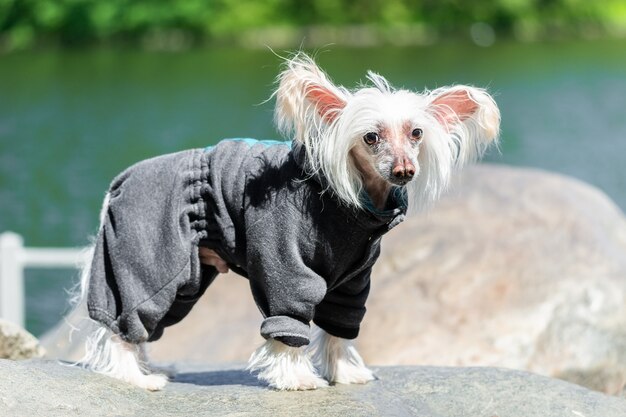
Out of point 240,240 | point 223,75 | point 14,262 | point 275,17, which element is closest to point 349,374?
point 240,240

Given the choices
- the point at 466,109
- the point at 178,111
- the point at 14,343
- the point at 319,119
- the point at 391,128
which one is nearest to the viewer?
the point at 391,128

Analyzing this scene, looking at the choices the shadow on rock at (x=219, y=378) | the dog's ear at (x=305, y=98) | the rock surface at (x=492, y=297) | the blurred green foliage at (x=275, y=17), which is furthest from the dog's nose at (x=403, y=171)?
the blurred green foliage at (x=275, y=17)

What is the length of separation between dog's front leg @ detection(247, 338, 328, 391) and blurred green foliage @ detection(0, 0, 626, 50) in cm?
3722

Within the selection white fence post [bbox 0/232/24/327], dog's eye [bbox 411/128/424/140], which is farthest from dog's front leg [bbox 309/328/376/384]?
white fence post [bbox 0/232/24/327]

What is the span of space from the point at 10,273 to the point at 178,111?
15.8 metres

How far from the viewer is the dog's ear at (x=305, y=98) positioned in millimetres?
4320

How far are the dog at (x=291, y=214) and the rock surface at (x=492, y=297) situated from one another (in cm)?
197

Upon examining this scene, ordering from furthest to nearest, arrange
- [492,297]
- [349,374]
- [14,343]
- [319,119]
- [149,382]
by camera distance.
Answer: [492,297] → [14,343] → [349,374] → [149,382] → [319,119]

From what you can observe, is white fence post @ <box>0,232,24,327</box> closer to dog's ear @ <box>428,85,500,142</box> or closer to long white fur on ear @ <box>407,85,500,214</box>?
long white fur on ear @ <box>407,85,500,214</box>

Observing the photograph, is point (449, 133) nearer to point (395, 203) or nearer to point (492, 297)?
point (395, 203)

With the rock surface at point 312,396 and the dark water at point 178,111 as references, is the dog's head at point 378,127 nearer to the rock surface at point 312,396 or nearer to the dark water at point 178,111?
the rock surface at point 312,396

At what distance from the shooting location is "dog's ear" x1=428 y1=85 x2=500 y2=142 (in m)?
4.43

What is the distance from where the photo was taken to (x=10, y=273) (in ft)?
29.0

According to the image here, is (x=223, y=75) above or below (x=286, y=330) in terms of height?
above
